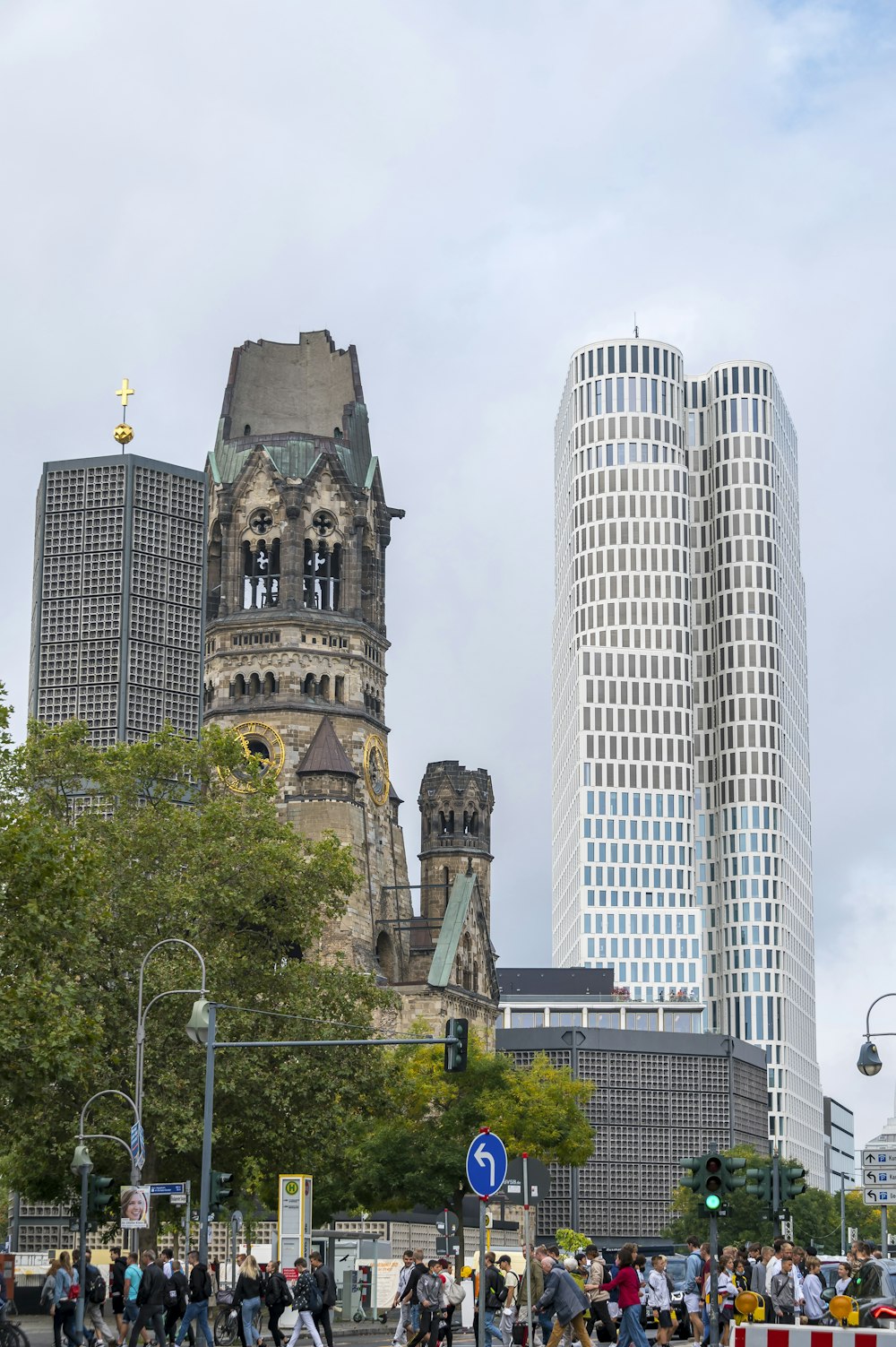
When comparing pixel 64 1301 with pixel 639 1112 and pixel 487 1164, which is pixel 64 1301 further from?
pixel 639 1112

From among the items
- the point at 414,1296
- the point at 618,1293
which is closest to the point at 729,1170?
the point at 618,1293

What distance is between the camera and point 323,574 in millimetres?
116500

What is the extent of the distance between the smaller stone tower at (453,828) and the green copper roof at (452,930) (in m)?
4.60

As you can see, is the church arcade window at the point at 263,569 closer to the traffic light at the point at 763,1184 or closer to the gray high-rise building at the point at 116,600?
the gray high-rise building at the point at 116,600

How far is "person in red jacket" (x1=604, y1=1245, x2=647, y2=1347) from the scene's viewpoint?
3006cm

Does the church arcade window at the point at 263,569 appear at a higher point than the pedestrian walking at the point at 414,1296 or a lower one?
higher

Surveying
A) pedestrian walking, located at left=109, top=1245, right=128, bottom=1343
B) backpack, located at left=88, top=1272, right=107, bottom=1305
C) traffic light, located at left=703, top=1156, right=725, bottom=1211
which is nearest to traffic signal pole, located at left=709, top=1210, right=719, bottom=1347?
traffic light, located at left=703, top=1156, right=725, bottom=1211

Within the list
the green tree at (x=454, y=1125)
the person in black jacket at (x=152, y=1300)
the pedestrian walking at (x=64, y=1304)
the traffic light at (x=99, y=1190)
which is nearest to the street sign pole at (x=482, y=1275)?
the person in black jacket at (x=152, y=1300)

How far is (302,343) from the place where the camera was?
393ft

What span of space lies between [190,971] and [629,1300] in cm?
2732

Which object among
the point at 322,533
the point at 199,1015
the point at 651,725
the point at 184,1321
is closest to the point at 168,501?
the point at 322,533

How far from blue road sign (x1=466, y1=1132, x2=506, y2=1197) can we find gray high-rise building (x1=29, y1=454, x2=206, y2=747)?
198 ft

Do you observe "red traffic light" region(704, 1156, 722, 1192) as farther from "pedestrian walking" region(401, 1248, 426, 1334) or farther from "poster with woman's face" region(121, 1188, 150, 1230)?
"poster with woman's face" region(121, 1188, 150, 1230)

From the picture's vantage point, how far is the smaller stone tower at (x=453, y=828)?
12125 cm
